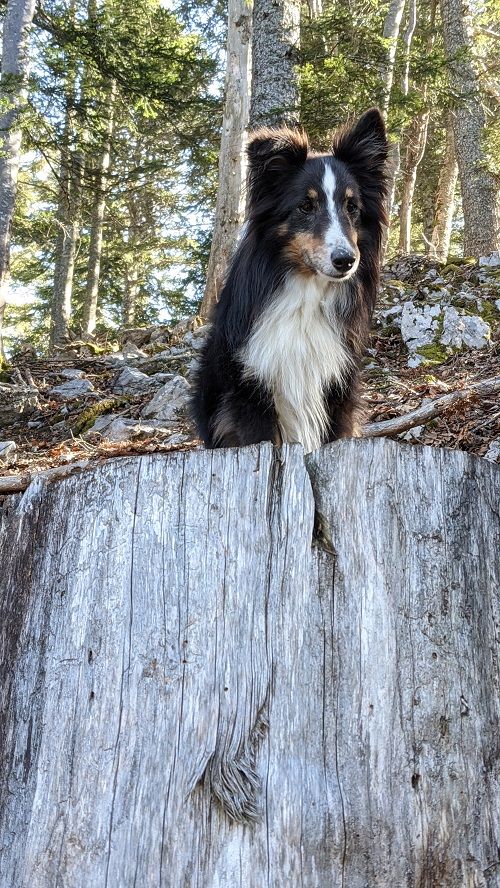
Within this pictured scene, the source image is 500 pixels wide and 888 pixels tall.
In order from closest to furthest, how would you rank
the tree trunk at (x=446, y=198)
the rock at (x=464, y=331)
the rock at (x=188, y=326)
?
1. the rock at (x=464, y=331)
2. the rock at (x=188, y=326)
3. the tree trunk at (x=446, y=198)

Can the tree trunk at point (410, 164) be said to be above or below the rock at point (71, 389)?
above

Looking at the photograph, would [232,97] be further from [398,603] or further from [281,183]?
[398,603]

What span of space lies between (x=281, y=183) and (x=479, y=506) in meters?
2.61

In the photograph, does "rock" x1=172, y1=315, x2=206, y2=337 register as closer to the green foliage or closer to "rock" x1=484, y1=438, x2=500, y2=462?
the green foliage

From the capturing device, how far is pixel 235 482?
7.89 ft

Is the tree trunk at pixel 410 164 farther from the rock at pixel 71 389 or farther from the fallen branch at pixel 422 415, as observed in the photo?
the fallen branch at pixel 422 415

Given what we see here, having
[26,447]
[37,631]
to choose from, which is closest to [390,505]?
[37,631]

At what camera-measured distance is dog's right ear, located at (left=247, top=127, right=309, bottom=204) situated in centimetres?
433

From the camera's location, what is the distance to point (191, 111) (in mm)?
15438

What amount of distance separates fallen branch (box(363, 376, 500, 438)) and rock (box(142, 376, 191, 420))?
2506mm

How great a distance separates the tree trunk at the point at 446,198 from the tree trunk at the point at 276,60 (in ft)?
34.0

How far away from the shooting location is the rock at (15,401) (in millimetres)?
8266

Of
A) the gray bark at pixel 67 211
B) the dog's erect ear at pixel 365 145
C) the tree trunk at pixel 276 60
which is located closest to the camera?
the dog's erect ear at pixel 365 145

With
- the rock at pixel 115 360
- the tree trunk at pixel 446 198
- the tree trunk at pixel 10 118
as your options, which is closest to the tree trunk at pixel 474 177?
the tree trunk at pixel 446 198
